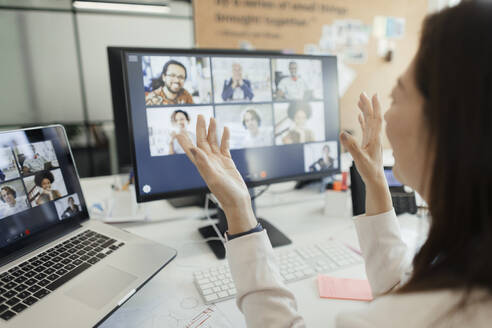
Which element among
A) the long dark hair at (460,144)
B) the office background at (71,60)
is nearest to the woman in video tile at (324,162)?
the long dark hair at (460,144)

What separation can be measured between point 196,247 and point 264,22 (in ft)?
Result: 5.82

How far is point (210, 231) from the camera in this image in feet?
3.10

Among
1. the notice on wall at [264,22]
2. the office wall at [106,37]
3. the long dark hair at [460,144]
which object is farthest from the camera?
the office wall at [106,37]

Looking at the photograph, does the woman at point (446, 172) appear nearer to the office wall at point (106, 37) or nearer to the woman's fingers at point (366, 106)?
the woman's fingers at point (366, 106)

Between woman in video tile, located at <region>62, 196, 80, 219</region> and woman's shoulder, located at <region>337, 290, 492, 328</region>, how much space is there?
65cm

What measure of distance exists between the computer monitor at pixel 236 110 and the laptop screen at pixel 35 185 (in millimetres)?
161

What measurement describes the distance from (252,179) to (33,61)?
2596mm

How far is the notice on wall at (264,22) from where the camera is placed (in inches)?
80.1

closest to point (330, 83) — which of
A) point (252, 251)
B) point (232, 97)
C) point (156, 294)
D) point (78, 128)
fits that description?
point (232, 97)

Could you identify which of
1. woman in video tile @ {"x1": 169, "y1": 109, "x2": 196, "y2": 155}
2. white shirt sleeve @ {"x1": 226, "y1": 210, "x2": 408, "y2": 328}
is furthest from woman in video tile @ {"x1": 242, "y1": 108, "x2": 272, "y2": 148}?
white shirt sleeve @ {"x1": 226, "y1": 210, "x2": 408, "y2": 328}

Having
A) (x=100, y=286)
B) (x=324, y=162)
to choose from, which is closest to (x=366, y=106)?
(x=324, y=162)

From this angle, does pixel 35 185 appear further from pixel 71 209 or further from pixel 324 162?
pixel 324 162

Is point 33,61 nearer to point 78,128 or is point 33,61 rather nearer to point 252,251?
point 78,128

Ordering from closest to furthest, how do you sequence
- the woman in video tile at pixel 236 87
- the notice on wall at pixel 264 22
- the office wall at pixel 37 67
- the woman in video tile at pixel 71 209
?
the woman in video tile at pixel 71 209 → the woman in video tile at pixel 236 87 → the notice on wall at pixel 264 22 → the office wall at pixel 37 67
